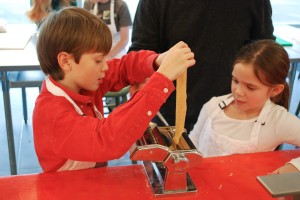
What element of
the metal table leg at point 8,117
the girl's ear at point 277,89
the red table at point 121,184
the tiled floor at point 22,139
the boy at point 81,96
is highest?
the boy at point 81,96

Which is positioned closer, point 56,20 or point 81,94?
point 56,20

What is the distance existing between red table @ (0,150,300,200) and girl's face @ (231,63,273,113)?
1.03 ft

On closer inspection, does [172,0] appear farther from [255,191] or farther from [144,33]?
[255,191]

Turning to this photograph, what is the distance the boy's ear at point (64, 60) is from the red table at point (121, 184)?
27 cm

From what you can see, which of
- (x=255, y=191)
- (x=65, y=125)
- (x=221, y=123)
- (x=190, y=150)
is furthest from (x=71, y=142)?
(x=221, y=123)

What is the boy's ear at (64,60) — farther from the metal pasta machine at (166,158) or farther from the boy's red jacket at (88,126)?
the metal pasta machine at (166,158)

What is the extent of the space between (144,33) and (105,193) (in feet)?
2.50

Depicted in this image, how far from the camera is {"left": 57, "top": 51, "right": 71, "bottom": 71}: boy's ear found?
36.8 inches

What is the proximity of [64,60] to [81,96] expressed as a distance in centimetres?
11

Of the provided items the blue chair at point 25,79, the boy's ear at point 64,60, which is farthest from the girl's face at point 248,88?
the blue chair at point 25,79

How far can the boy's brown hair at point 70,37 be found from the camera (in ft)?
3.06

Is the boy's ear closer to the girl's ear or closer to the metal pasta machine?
the metal pasta machine

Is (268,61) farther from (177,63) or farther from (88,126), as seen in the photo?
(88,126)

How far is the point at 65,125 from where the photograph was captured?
33.4 inches
